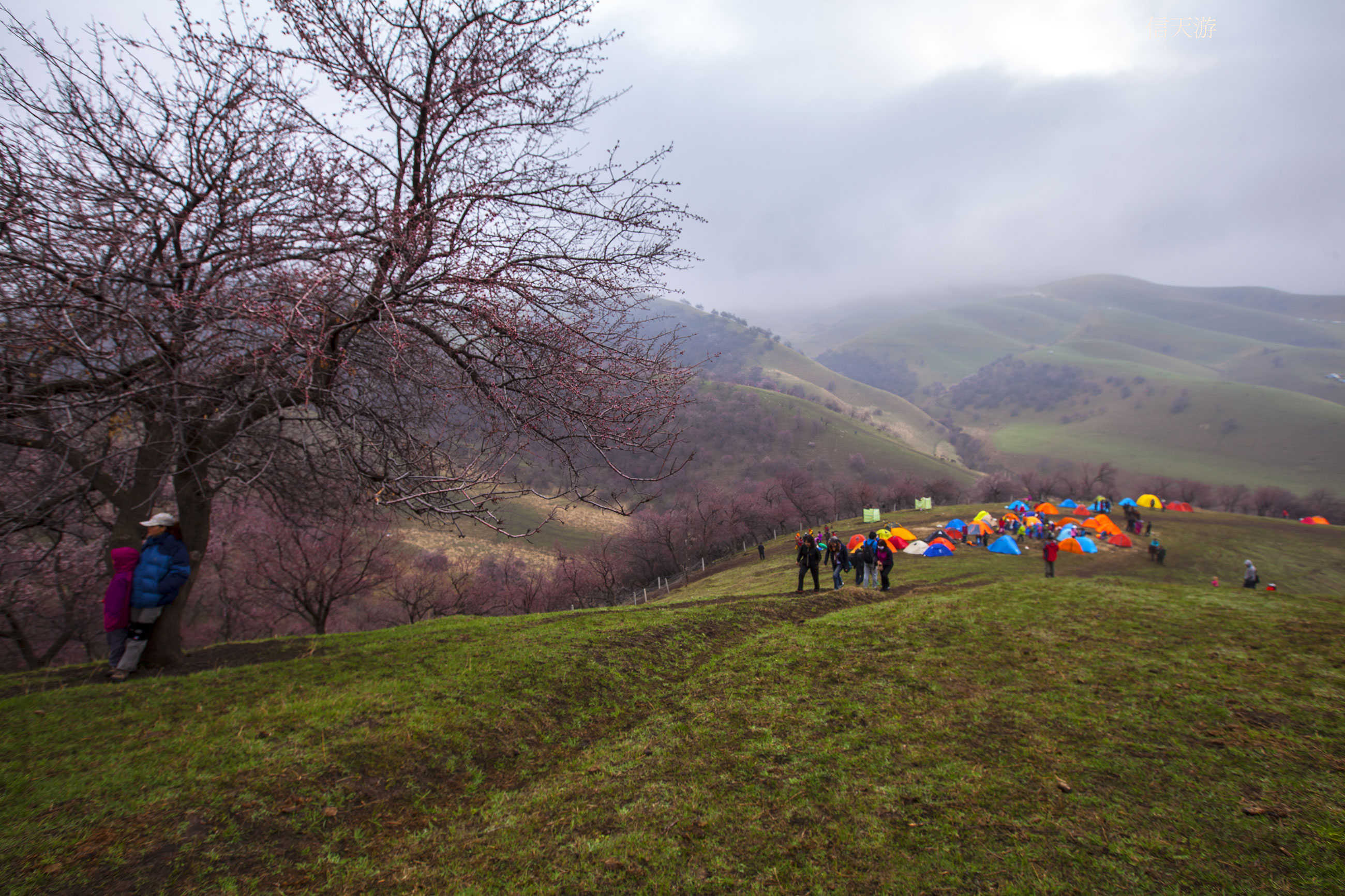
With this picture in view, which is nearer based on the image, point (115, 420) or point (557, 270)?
point (115, 420)

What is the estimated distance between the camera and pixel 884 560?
56.5 ft

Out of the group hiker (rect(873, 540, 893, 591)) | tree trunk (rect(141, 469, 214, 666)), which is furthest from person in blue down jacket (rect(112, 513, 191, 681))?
hiker (rect(873, 540, 893, 591))

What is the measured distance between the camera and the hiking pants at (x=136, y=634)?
22.8 ft

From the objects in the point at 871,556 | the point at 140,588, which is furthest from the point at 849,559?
the point at 140,588

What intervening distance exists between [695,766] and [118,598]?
732 centimetres

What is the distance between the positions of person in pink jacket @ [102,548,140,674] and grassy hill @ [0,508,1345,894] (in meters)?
0.58

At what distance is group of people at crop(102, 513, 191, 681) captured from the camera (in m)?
6.73

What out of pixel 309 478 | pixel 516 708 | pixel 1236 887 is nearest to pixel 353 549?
pixel 309 478

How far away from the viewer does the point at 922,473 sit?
11025cm

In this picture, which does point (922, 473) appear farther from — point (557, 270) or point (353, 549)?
point (557, 270)

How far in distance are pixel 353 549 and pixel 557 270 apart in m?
23.4

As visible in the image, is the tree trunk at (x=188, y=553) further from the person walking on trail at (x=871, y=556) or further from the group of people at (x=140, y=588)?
the person walking on trail at (x=871, y=556)

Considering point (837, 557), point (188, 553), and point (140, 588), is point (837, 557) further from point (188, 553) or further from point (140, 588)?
point (140, 588)

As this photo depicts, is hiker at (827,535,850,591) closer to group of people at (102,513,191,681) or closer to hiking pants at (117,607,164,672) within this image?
group of people at (102,513,191,681)
